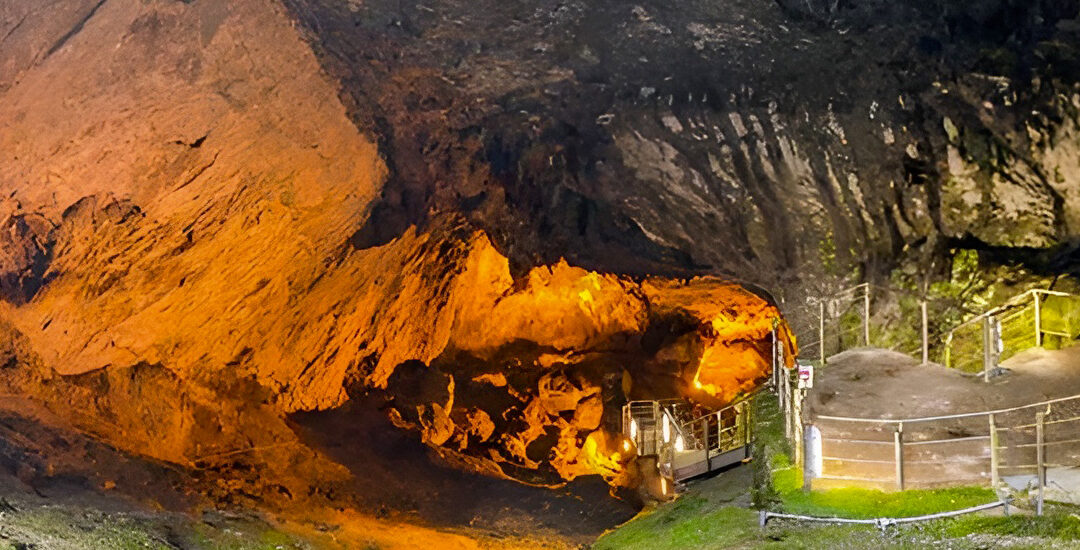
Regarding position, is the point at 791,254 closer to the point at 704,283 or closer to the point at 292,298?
the point at 704,283

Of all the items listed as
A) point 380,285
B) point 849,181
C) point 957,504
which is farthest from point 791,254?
point 380,285

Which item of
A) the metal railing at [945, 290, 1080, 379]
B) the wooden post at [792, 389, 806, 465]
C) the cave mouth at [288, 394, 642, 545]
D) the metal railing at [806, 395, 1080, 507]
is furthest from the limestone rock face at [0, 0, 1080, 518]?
the wooden post at [792, 389, 806, 465]

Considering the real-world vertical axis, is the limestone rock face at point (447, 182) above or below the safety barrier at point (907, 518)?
above

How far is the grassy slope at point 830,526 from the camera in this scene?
7.64 m

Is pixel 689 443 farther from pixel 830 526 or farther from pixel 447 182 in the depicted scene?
pixel 830 526

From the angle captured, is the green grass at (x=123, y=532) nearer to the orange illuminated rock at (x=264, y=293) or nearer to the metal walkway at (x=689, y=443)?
the orange illuminated rock at (x=264, y=293)

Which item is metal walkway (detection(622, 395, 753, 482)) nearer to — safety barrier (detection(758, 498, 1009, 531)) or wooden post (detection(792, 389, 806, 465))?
wooden post (detection(792, 389, 806, 465))

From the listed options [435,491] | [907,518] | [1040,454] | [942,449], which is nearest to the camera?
[1040,454]

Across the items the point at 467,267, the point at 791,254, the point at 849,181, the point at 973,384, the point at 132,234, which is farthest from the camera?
the point at 467,267

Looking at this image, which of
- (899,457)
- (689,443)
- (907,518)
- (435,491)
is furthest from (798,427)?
(435,491)

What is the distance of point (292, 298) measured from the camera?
21.3 meters

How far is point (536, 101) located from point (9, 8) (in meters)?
10.2

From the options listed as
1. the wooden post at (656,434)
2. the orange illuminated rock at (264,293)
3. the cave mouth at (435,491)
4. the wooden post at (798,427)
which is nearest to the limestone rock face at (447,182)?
the orange illuminated rock at (264,293)

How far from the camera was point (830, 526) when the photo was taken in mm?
9047
